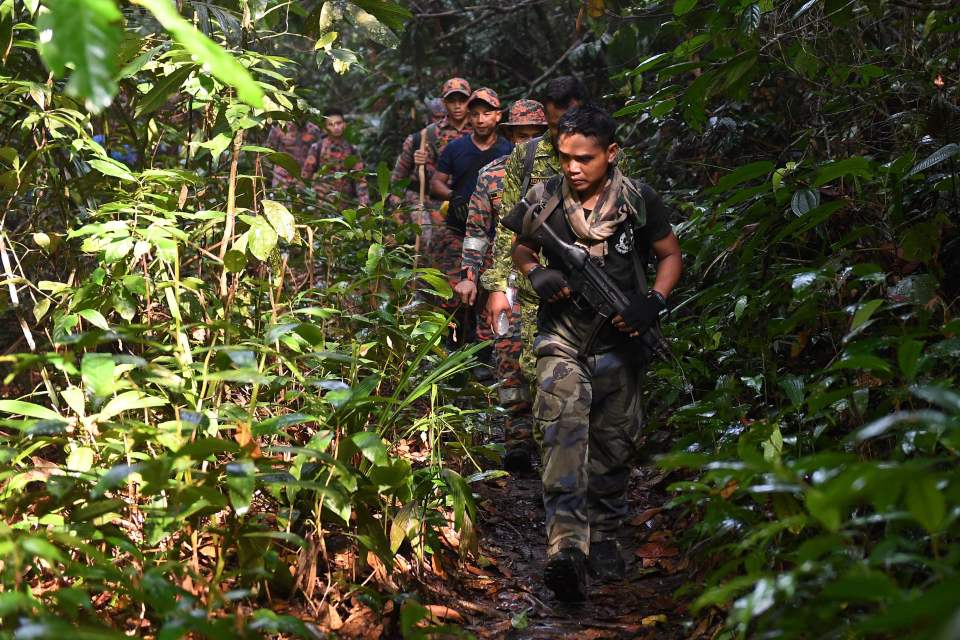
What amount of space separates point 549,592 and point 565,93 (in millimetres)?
2806

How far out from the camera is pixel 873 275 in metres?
3.39

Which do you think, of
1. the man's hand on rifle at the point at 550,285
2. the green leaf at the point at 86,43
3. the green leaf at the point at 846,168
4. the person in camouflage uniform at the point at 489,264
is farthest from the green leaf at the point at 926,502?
the person in camouflage uniform at the point at 489,264

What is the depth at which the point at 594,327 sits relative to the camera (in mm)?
4359

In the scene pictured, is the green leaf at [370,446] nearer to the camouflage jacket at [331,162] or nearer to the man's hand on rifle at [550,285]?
the man's hand on rifle at [550,285]

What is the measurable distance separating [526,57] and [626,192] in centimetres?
833

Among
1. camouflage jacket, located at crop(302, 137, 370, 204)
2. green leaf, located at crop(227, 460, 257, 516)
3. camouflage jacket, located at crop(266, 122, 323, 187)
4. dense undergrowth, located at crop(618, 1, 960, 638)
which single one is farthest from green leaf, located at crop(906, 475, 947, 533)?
camouflage jacket, located at crop(266, 122, 323, 187)

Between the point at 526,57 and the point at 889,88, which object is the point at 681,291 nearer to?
the point at 889,88

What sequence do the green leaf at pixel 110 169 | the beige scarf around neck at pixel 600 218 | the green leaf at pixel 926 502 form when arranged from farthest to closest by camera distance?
1. the beige scarf around neck at pixel 600 218
2. the green leaf at pixel 110 169
3. the green leaf at pixel 926 502

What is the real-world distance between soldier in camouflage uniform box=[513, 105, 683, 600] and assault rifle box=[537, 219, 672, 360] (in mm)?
16

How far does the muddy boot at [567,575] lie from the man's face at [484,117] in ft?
14.9

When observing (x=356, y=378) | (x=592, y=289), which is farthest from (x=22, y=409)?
(x=592, y=289)

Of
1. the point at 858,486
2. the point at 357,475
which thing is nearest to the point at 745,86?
the point at 357,475

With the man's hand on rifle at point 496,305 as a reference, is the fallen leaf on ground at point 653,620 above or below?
below

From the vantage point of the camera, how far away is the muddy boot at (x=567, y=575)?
3930 millimetres
